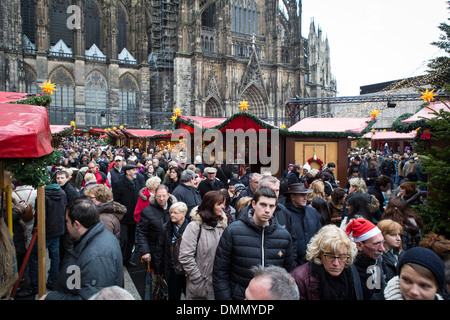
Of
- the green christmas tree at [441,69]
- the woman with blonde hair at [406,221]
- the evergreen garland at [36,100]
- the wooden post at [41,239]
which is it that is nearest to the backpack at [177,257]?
the wooden post at [41,239]

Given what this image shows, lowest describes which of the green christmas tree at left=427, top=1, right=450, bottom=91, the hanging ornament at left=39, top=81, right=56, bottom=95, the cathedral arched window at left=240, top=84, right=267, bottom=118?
the hanging ornament at left=39, top=81, right=56, bottom=95

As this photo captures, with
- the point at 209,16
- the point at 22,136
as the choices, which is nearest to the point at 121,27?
the point at 209,16

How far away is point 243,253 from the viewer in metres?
2.61

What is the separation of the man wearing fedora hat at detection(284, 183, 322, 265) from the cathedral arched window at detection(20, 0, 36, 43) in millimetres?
38272

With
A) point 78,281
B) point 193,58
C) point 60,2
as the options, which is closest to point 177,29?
point 193,58

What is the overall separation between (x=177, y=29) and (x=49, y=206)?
3076cm

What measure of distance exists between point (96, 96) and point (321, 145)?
1186 inches

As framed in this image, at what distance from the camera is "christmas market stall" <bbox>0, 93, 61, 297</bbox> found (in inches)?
98.3

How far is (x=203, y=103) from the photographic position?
1248 inches

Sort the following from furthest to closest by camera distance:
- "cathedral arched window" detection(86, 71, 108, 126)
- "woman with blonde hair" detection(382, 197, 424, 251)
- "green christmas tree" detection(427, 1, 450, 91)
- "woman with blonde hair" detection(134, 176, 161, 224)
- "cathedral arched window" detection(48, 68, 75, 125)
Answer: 1. "cathedral arched window" detection(86, 71, 108, 126)
2. "cathedral arched window" detection(48, 68, 75, 125)
3. "green christmas tree" detection(427, 1, 450, 91)
4. "woman with blonde hair" detection(134, 176, 161, 224)
5. "woman with blonde hair" detection(382, 197, 424, 251)

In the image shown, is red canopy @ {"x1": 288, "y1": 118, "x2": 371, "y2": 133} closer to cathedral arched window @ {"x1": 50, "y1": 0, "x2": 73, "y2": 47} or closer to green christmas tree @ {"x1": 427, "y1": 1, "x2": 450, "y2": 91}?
green christmas tree @ {"x1": 427, "y1": 1, "x2": 450, "y2": 91}

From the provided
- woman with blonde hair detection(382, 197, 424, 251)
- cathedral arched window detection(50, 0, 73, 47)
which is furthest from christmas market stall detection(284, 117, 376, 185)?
cathedral arched window detection(50, 0, 73, 47)

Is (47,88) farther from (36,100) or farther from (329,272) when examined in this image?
(329,272)
